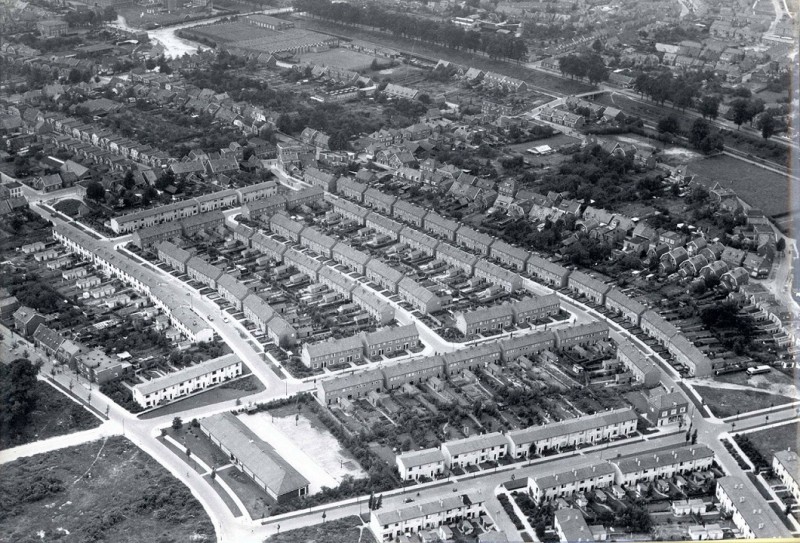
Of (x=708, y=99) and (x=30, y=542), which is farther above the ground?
(x=708, y=99)

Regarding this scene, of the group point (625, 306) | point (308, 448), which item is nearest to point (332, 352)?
point (308, 448)

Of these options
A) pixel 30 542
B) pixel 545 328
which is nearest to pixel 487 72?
pixel 545 328

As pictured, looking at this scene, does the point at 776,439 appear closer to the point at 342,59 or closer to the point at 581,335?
the point at 581,335

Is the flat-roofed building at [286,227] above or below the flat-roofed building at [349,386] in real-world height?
below

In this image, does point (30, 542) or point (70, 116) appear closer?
point (30, 542)

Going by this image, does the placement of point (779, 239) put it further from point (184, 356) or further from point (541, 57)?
point (541, 57)

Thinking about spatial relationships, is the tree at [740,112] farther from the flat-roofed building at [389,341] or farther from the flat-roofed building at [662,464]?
the flat-roofed building at [662,464]

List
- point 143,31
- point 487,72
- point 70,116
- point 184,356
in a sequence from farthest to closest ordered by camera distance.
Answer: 1. point 143,31
2. point 487,72
3. point 70,116
4. point 184,356

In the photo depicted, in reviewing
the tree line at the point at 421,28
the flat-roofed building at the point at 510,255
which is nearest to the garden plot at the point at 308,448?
the flat-roofed building at the point at 510,255
